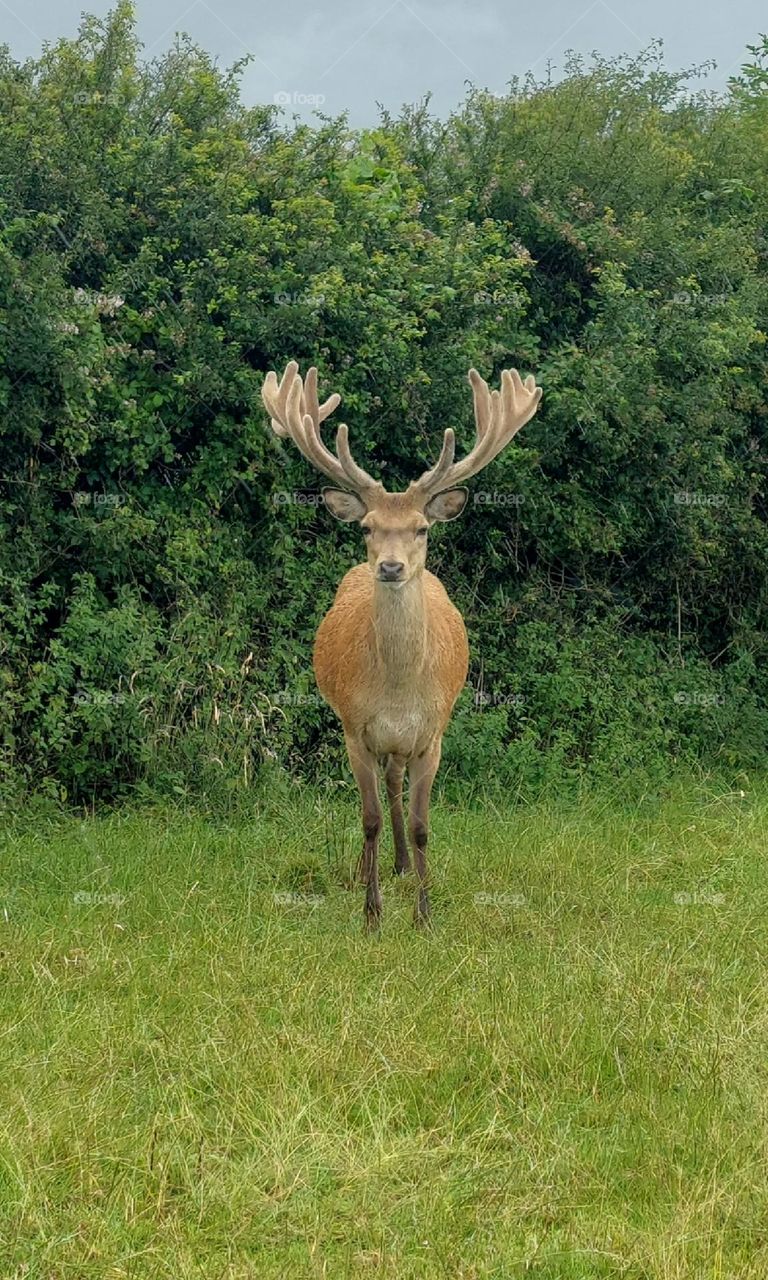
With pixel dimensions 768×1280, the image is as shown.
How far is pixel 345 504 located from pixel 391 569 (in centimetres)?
57

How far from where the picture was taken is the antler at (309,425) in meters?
7.07

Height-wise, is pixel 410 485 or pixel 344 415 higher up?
pixel 344 415

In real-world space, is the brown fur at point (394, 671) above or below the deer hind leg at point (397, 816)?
above

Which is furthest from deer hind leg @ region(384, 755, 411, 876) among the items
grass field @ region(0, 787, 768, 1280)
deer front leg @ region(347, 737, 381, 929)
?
deer front leg @ region(347, 737, 381, 929)

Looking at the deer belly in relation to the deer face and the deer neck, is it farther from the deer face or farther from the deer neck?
the deer face

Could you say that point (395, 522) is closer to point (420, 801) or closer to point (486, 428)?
point (486, 428)

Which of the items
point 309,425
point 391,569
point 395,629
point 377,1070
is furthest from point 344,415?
point 377,1070

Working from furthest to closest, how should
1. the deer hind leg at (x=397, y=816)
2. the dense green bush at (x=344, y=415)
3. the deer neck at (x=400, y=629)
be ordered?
the dense green bush at (x=344, y=415)
the deer hind leg at (x=397, y=816)
the deer neck at (x=400, y=629)

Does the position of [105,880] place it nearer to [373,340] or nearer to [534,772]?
[534,772]

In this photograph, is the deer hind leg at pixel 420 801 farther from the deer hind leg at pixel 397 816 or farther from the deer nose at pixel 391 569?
the deer nose at pixel 391 569

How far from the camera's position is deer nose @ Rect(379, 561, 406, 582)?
664cm

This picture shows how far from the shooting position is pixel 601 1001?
18.1 ft

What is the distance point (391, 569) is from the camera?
6641mm

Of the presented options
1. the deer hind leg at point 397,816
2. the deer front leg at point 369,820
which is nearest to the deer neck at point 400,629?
the deer front leg at point 369,820
